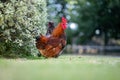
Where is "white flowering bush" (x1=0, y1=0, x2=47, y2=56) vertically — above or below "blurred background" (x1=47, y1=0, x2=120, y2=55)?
above

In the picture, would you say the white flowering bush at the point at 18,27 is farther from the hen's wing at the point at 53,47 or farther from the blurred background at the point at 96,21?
the blurred background at the point at 96,21

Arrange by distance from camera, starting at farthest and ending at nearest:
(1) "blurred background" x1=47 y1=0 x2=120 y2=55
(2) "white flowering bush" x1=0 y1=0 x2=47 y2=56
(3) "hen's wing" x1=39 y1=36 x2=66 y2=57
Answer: (1) "blurred background" x1=47 y1=0 x2=120 y2=55 → (3) "hen's wing" x1=39 y1=36 x2=66 y2=57 → (2) "white flowering bush" x1=0 y1=0 x2=47 y2=56

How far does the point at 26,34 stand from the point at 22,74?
6576 mm

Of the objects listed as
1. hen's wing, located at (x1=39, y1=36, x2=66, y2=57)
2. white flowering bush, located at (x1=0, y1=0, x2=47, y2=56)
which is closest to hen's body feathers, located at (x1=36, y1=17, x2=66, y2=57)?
hen's wing, located at (x1=39, y1=36, x2=66, y2=57)

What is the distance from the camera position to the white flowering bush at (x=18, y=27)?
1598 cm


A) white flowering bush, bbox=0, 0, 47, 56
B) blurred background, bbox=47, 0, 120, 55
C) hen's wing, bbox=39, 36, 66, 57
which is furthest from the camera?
blurred background, bbox=47, 0, 120, 55

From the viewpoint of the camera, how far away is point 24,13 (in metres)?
16.3

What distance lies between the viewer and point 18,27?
16.2m

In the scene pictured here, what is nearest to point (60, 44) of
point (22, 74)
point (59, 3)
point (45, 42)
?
point (45, 42)

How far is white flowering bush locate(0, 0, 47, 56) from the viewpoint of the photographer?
16.0 meters

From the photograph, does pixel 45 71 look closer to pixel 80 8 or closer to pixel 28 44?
pixel 28 44

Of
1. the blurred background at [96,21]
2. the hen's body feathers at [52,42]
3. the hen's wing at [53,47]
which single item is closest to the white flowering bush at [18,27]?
the hen's body feathers at [52,42]

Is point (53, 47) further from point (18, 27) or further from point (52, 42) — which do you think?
point (18, 27)

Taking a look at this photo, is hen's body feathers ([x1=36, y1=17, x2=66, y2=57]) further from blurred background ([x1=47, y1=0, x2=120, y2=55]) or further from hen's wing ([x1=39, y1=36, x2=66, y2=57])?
blurred background ([x1=47, y1=0, x2=120, y2=55])
